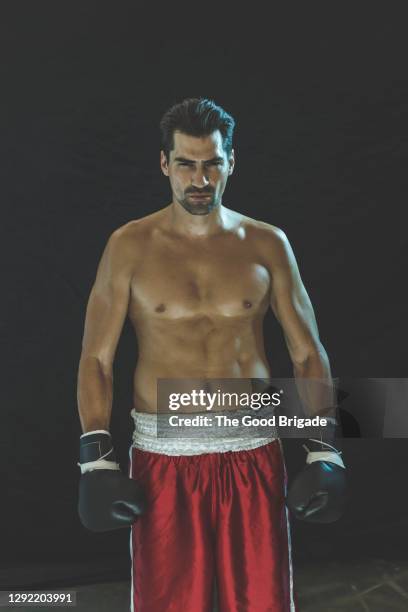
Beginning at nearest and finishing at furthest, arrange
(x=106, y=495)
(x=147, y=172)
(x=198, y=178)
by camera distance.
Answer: (x=106, y=495) → (x=198, y=178) → (x=147, y=172)

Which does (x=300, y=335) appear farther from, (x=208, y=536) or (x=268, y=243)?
(x=208, y=536)

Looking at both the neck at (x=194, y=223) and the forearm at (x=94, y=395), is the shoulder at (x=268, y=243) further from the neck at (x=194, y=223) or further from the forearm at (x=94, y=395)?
the forearm at (x=94, y=395)

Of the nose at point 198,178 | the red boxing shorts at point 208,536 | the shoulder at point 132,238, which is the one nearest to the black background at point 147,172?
the shoulder at point 132,238

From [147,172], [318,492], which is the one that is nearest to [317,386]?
[318,492]

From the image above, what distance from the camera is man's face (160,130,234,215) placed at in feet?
6.51

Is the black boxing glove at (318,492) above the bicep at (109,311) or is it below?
below

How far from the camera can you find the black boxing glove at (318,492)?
1.92 metres

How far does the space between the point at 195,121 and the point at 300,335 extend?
19.8 inches

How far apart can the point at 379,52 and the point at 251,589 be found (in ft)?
4.94

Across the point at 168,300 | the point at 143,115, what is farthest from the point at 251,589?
the point at 143,115

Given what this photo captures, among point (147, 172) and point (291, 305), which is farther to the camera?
point (147, 172)

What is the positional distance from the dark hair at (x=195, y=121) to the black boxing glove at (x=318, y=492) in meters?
0.69

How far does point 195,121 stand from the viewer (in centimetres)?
199
